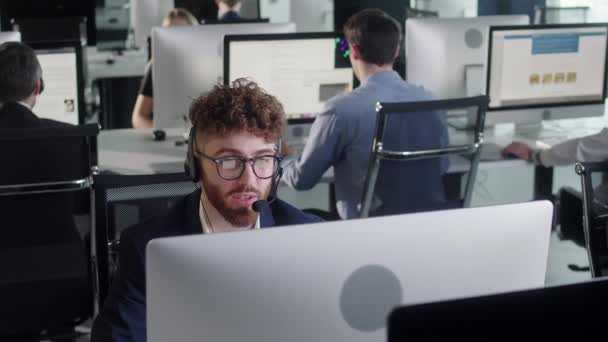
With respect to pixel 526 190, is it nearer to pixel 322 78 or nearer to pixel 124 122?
pixel 322 78

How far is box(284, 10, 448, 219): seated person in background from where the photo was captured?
276cm

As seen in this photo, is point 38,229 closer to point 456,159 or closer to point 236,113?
point 236,113

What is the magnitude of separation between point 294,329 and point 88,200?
1.35 m

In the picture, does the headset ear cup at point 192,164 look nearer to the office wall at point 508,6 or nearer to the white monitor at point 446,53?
the white monitor at point 446,53

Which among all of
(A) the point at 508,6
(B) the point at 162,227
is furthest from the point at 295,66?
(A) the point at 508,6

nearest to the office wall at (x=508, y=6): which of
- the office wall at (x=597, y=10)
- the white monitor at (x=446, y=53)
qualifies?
the office wall at (x=597, y=10)

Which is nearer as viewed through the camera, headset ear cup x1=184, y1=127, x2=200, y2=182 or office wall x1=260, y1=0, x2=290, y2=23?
headset ear cup x1=184, y1=127, x2=200, y2=182

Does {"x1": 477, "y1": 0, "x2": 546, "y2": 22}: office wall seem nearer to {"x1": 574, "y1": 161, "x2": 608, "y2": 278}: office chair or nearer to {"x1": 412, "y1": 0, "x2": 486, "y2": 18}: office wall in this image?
{"x1": 412, "y1": 0, "x2": 486, "y2": 18}: office wall

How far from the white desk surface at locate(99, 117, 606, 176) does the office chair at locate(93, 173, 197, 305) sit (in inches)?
48.1

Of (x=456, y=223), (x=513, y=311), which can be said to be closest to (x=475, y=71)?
(x=456, y=223)

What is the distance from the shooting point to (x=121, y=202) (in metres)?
2.03

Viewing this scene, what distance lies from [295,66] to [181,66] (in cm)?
45

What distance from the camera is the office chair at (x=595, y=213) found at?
2.21 meters

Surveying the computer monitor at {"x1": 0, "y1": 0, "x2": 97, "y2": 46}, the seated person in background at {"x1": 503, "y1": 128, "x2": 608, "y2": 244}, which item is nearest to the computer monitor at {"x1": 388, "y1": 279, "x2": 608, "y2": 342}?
the seated person in background at {"x1": 503, "y1": 128, "x2": 608, "y2": 244}
